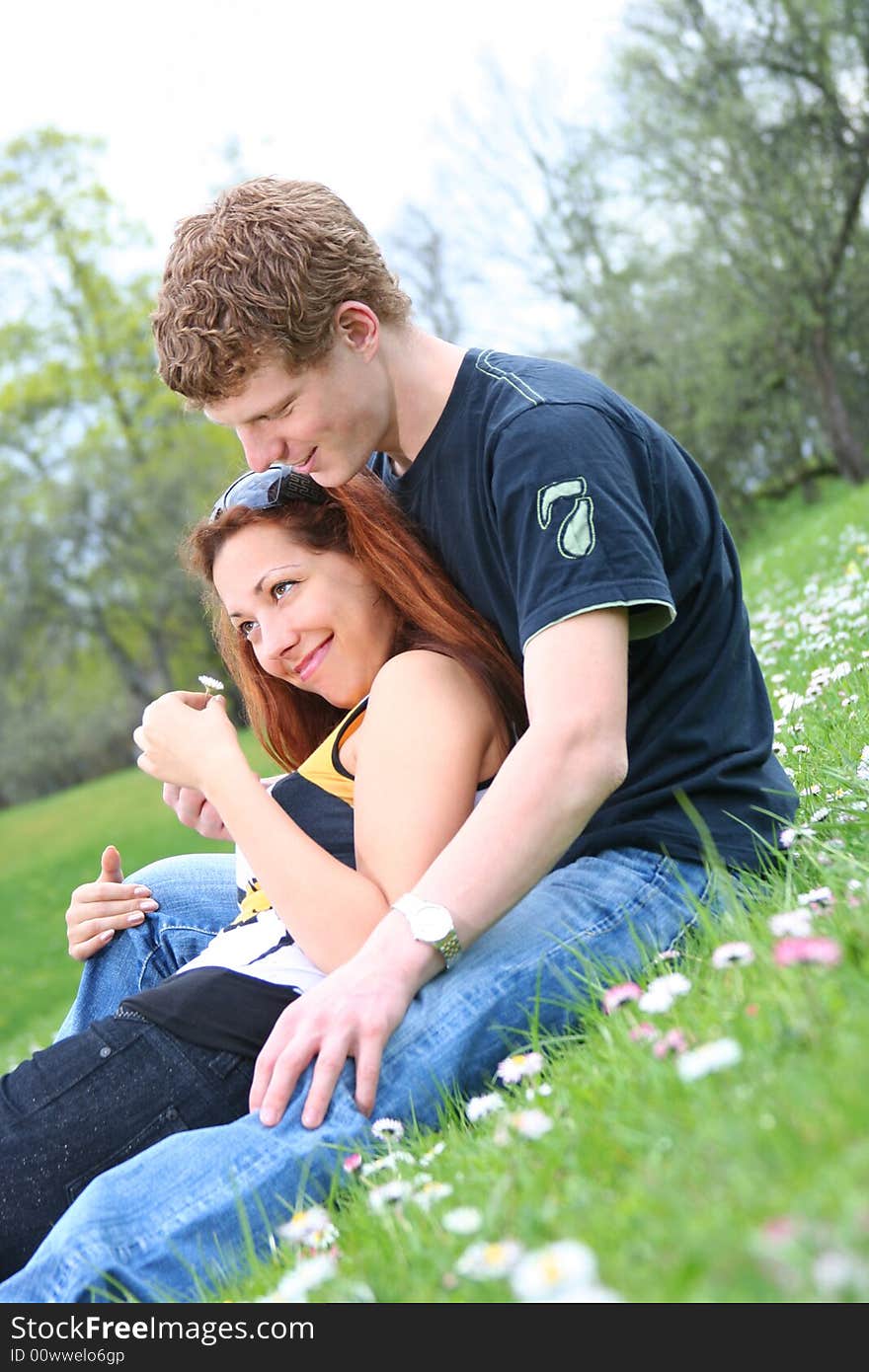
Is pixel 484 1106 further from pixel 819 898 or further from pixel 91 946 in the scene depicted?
pixel 91 946

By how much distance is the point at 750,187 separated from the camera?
2380 centimetres

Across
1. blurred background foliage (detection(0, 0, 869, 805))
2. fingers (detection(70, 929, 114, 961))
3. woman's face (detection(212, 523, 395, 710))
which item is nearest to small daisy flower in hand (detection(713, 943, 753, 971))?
woman's face (detection(212, 523, 395, 710))

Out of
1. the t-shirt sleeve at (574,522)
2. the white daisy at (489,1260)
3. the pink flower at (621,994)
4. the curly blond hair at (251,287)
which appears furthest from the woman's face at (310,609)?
the white daisy at (489,1260)

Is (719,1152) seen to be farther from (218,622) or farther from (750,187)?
(750,187)

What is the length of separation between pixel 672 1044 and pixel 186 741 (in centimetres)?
154

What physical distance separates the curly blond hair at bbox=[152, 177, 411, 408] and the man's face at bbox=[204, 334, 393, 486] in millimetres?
36

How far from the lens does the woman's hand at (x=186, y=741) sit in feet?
10.1

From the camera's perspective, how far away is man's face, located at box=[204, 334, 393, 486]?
303 cm

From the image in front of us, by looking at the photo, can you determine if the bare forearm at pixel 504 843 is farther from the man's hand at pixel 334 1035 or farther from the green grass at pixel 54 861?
the green grass at pixel 54 861

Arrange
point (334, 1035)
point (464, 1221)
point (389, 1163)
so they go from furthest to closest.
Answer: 1. point (334, 1035)
2. point (389, 1163)
3. point (464, 1221)

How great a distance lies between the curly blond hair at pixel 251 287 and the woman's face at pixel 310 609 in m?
0.42

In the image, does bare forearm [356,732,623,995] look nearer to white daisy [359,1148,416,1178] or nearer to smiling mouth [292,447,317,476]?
white daisy [359,1148,416,1178]

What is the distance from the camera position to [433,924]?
2.58 metres

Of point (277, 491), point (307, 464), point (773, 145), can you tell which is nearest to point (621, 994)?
point (307, 464)
